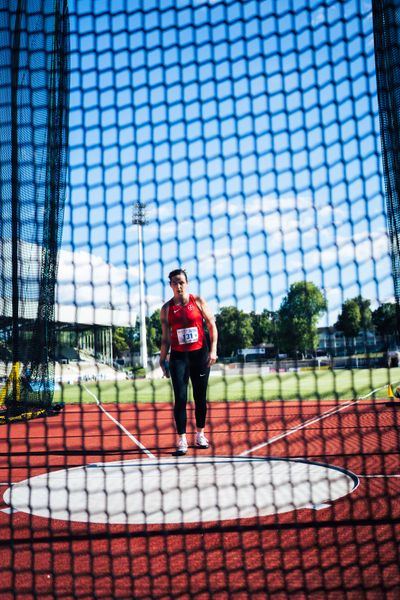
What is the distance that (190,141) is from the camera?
3.22m

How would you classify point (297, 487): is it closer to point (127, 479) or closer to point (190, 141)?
point (127, 479)

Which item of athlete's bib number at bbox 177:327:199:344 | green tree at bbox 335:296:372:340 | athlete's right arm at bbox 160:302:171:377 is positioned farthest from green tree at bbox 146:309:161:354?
athlete's bib number at bbox 177:327:199:344

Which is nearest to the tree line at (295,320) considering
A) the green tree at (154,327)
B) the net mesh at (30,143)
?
the net mesh at (30,143)

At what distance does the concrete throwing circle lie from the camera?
3.03 meters

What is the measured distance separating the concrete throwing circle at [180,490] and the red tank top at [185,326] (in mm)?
967

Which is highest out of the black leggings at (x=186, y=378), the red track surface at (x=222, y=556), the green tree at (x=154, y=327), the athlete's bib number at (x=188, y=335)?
the green tree at (x=154, y=327)

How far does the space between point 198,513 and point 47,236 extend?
7.05 feet

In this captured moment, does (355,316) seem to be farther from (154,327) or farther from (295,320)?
(154,327)

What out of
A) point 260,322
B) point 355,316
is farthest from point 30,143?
point 355,316

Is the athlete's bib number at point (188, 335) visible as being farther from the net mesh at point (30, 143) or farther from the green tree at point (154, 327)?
the green tree at point (154, 327)

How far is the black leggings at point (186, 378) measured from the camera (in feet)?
14.8

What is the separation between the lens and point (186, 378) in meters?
4.69

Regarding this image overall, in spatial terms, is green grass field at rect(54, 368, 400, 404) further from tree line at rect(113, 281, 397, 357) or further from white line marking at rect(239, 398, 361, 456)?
tree line at rect(113, 281, 397, 357)

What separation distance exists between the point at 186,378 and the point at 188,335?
39 centimetres
